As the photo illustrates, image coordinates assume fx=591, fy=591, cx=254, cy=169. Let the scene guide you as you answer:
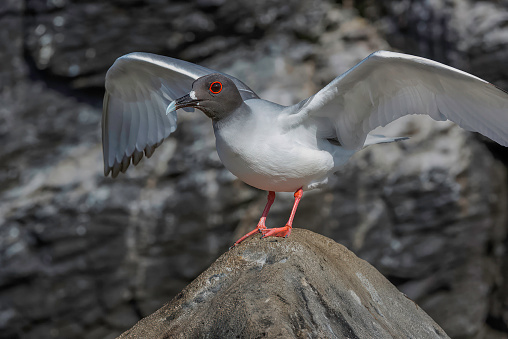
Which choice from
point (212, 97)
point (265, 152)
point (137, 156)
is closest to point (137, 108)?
point (137, 156)

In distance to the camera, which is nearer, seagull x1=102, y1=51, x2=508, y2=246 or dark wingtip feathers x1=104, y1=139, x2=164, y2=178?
seagull x1=102, y1=51, x2=508, y2=246

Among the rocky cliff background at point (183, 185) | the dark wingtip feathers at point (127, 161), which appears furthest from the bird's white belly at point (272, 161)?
the rocky cliff background at point (183, 185)

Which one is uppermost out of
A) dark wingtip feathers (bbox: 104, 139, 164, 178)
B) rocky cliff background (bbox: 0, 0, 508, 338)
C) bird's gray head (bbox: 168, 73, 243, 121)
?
bird's gray head (bbox: 168, 73, 243, 121)

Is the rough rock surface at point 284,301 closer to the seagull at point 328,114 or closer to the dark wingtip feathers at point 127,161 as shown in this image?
the seagull at point 328,114

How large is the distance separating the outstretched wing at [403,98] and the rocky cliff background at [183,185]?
298 cm

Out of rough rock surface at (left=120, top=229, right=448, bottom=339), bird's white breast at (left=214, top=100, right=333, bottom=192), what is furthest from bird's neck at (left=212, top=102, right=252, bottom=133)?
rough rock surface at (left=120, top=229, right=448, bottom=339)

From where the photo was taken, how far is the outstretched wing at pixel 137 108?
403 centimetres

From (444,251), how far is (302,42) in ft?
9.13

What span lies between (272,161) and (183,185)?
3357mm

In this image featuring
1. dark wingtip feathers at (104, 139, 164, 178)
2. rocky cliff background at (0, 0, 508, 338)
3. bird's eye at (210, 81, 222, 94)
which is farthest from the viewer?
rocky cliff background at (0, 0, 508, 338)

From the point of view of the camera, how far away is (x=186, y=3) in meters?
6.43

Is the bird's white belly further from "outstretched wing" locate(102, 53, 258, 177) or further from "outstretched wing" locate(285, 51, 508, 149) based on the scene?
"outstretched wing" locate(102, 53, 258, 177)

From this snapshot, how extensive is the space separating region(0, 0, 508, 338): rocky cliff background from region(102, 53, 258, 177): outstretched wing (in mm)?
2083

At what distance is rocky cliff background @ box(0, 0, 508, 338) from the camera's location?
249 inches
